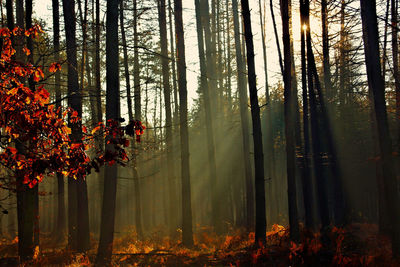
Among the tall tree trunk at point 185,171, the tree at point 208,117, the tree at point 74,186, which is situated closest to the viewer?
the tree at point 74,186

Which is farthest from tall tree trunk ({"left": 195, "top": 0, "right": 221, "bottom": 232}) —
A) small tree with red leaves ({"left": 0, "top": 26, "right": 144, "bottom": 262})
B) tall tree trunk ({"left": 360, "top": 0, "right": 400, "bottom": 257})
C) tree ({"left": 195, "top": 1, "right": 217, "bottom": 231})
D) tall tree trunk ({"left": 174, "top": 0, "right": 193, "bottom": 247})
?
small tree with red leaves ({"left": 0, "top": 26, "right": 144, "bottom": 262})

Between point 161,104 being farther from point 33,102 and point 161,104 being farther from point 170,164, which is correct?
point 33,102

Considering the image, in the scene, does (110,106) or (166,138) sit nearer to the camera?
(110,106)

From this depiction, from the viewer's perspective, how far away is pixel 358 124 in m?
27.1

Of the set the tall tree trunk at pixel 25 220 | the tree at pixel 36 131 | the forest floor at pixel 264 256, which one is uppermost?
the tree at pixel 36 131

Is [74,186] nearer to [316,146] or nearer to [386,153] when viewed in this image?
[316,146]

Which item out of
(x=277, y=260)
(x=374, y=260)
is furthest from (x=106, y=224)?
(x=374, y=260)

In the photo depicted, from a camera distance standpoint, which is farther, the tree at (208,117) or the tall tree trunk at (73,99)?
the tree at (208,117)

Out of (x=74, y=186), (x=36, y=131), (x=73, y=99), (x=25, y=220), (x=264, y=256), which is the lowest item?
(x=264, y=256)

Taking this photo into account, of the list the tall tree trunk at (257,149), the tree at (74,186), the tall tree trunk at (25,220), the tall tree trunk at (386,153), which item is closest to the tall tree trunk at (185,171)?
the tall tree trunk at (257,149)

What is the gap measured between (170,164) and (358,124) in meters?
14.9

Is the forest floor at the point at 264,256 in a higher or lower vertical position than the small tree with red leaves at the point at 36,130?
lower

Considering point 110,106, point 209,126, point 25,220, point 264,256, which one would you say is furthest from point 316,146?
point 25,220

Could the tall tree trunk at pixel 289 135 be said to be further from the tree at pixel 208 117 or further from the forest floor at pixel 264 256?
the tree at pixel 208 117
